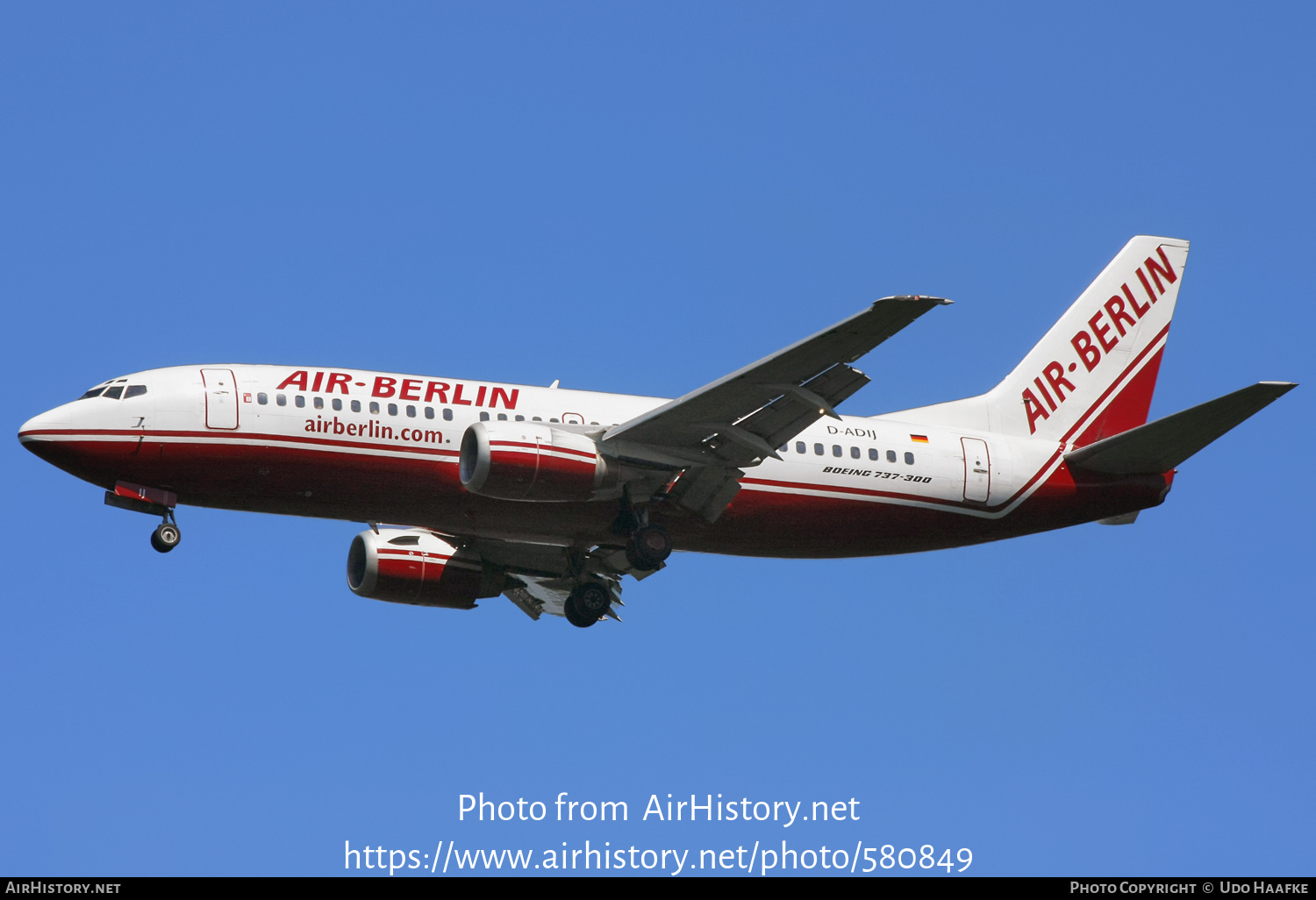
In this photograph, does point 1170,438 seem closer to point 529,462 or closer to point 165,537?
point 529,462

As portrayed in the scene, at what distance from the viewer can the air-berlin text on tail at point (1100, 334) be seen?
39.2 meters

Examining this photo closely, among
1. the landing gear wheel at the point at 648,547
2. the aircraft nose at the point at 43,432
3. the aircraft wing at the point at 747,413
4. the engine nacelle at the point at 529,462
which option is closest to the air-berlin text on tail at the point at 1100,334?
the aircraft wing at the point at 747,413

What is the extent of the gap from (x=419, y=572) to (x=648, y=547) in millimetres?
6855

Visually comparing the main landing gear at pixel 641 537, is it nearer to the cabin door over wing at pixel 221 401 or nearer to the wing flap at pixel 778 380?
the wing flap at pixel 778 380

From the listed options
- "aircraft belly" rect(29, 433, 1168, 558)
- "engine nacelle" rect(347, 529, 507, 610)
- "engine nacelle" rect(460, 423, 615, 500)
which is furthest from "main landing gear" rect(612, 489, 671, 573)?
"engine nacelle" rect(347, 529, 507, 610)

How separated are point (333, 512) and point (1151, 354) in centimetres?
1989

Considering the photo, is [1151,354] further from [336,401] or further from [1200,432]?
[336,401]

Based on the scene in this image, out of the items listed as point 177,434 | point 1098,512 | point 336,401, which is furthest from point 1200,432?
point 177,434

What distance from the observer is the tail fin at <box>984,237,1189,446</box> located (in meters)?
39.0

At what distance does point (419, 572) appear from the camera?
3831cm

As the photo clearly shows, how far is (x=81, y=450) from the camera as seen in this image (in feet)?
106

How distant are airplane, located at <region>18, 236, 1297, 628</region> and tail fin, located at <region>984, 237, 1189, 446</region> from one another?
0.23 feet

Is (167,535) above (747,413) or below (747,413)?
below

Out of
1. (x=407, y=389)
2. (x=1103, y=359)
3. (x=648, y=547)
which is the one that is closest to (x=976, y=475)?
(x=1103, y=359)
